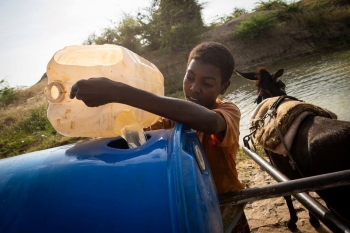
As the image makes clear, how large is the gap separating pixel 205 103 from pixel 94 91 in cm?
78

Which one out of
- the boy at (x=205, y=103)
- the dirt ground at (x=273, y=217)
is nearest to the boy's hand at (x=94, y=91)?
the boy at (x=205, y=103)

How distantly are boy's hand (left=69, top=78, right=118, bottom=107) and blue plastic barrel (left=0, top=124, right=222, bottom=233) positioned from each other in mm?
180

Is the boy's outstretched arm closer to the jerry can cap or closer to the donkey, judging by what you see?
the jerry can cap

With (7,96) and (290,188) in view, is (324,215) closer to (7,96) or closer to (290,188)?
(290,188)

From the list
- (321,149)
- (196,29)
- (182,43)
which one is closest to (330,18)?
(196,29)

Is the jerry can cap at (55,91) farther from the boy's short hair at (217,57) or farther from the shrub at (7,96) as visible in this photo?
the shrub at (7,96)

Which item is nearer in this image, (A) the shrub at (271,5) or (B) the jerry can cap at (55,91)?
(B) the jerry can cap at (55,91)

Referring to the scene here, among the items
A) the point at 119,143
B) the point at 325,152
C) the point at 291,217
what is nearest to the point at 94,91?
the point at 119,143

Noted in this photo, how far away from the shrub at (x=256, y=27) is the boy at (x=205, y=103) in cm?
1550

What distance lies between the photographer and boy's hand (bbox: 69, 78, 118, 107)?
0.81m

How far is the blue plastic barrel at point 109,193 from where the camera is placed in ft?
1.98

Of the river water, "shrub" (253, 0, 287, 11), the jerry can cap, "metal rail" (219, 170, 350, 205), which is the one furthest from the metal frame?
"shrub" (253, 0, 287, 11)

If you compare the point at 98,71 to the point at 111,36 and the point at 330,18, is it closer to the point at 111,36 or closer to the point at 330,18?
the point at 111,36

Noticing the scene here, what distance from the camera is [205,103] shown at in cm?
145
